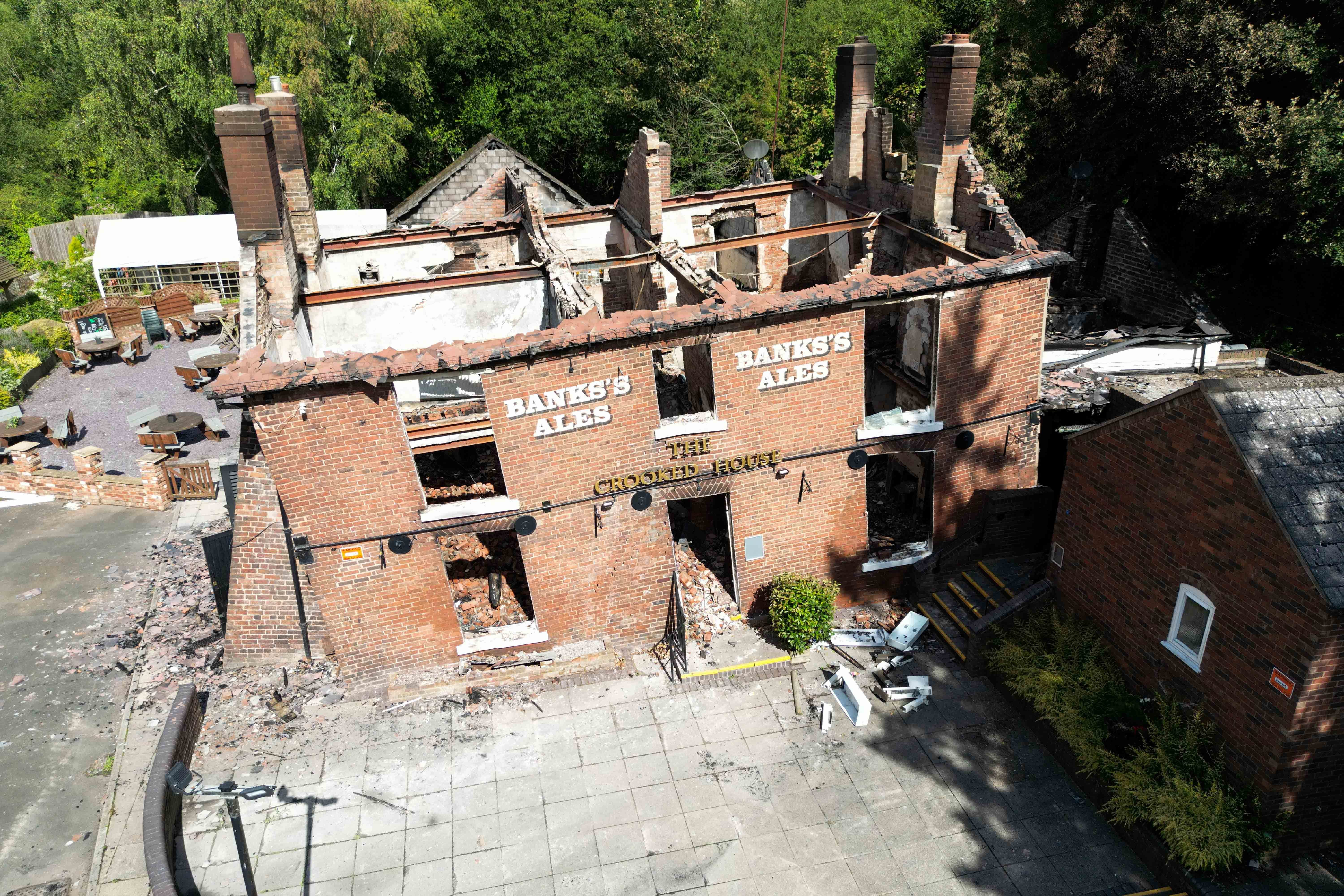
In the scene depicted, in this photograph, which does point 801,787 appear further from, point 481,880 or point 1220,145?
point 1220,145

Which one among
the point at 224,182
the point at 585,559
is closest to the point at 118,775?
the point at 585,559

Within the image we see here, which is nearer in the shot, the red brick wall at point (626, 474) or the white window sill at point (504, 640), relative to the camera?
the red brick wall at point (626, 474)

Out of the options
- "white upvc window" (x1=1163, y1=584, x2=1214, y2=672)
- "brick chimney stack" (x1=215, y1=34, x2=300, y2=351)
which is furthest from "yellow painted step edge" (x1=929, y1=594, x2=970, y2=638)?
"brick chimney stack" (x1=215, y1=34, x2=300, y2=351)

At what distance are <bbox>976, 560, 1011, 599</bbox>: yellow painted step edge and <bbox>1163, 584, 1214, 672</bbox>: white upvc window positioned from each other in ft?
8.02

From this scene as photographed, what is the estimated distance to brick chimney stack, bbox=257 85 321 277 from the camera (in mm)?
13859

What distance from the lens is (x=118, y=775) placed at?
11172mm

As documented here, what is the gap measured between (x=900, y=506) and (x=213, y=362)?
1968 centimetres

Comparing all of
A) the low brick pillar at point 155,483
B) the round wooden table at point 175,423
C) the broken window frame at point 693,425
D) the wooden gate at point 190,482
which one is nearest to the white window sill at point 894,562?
the broken window frame at point 693,425

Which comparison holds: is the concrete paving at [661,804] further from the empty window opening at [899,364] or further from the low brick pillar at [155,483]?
the low brick pillar at [155,483]

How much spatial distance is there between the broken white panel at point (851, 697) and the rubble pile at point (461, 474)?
251 inches

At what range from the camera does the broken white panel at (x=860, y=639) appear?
41.4 feet

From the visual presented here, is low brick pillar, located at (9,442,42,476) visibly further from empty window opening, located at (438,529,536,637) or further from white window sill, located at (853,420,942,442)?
white window sill, located at (853,420,942,442)

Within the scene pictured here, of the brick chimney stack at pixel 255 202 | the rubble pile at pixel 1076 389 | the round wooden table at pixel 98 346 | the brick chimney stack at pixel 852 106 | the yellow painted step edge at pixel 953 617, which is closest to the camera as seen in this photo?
the brick chimney stack at pixel 255 202

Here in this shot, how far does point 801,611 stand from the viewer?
12.1 meters
